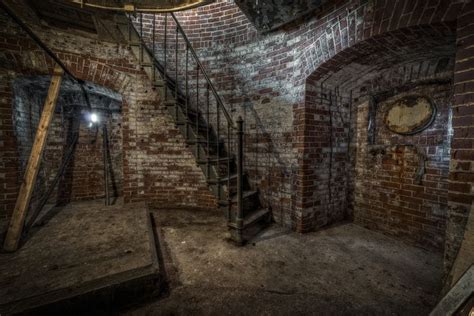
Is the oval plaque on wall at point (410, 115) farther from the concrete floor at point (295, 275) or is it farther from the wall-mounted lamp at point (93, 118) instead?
the wall-mounted lamp at point (93, 118)

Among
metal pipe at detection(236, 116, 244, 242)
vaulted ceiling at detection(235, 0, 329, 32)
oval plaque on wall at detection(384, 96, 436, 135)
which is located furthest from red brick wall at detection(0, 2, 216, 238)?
oval plaque on wall at detection(384, 96, 436, 135)

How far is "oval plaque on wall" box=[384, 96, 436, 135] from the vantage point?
2.62 meters

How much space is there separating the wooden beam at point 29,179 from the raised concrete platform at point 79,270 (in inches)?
5.7

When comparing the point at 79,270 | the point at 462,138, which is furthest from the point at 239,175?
the point at 462,138

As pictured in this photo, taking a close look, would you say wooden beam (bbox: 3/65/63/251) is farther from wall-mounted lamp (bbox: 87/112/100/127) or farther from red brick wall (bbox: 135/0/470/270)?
red brick wall (bbox: 135/0/470/270)

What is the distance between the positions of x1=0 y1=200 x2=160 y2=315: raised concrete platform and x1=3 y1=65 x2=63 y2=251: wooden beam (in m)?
0.15

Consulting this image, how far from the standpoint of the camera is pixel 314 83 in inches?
118

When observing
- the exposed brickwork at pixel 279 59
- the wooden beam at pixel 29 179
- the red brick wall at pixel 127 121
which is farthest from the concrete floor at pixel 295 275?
the wooden beam at pixel 29 179

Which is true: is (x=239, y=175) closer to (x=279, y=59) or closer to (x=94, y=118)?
(x=279, y=59)

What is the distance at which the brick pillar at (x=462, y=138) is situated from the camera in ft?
5.45

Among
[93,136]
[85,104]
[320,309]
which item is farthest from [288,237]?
[85,104]

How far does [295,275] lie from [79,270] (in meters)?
1.98

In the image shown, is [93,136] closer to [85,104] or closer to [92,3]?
[85,104]

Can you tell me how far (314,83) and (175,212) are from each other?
121 inches
